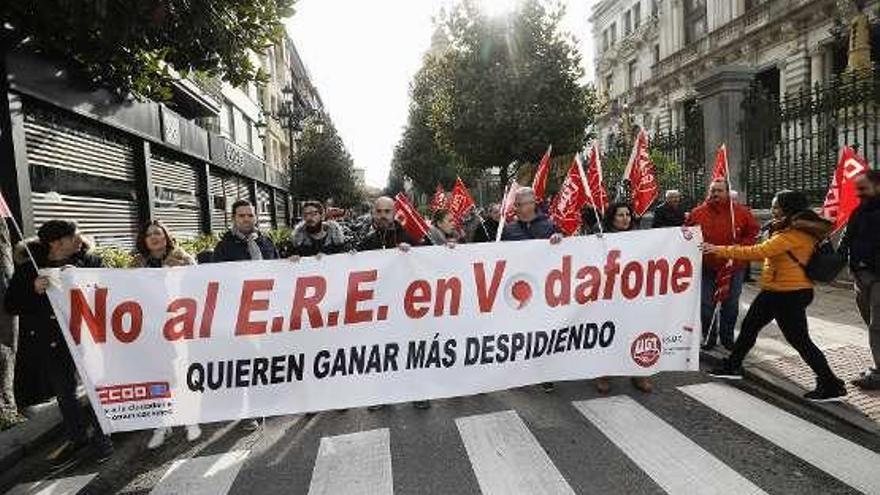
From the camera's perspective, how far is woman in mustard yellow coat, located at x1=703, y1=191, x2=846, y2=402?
5.19m

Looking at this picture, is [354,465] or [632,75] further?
[632,75]

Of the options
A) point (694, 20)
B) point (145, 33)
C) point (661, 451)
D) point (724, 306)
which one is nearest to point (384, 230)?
point (145, 33)

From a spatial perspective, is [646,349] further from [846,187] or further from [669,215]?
[669,215]

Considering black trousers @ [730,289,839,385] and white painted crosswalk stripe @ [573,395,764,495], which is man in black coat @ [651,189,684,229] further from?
white painted crosswalk stripe @ [573,395,764,495]

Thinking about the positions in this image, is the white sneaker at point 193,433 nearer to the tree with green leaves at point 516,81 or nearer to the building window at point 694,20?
the tree with green leaves at point 516,81

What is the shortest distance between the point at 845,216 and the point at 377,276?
4.30 metres

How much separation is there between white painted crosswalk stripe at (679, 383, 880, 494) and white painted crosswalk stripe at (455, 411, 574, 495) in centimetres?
164

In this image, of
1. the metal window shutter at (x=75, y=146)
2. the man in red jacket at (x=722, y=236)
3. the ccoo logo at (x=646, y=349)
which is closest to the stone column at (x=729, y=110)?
the man in red jacket at (x=722, y=236)

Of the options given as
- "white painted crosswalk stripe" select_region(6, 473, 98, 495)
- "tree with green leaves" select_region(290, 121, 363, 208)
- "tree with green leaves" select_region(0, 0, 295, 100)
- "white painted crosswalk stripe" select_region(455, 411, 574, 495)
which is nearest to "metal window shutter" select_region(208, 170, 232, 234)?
"tree with green leaves" select_region(290, 121, 363, 208)

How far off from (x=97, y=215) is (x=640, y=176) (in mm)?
8463

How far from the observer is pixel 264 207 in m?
31.3

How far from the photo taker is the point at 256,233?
6.20m

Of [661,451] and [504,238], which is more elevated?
[504,238]

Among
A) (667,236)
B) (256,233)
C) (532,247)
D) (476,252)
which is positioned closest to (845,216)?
(667,236)
